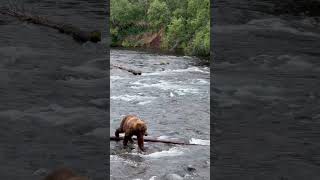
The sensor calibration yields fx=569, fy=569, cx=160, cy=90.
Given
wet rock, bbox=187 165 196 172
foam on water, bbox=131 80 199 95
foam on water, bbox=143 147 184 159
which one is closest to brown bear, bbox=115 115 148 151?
foam on water, bbox=143 147 184 159

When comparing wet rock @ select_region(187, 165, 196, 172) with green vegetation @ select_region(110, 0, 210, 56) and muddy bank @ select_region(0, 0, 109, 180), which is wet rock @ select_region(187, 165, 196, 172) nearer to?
muddy bank @ select_region(0, 0, 109, 180)

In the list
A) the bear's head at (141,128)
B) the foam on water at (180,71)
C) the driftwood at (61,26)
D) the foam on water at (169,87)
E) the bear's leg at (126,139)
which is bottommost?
A: the foam on water at (180,71)

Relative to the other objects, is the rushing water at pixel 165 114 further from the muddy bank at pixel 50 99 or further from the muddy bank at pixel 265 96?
the muddy bank at pixel 50 99

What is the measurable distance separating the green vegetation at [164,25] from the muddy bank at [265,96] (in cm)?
1500

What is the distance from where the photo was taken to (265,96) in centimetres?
1327

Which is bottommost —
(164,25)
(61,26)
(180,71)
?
(180,71)

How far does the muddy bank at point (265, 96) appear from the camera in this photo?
9.03 m

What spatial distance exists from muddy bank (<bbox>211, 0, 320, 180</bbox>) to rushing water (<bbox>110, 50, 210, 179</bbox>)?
0.52 m

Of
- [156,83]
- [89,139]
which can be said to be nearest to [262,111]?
[89,139]

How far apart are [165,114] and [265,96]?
8.51 feet

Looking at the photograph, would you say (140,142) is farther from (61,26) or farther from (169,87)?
(169,87)

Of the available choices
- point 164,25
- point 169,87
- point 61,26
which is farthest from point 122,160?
point 164,25

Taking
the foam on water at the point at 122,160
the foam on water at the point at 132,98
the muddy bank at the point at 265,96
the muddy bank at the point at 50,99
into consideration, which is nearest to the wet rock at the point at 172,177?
Answer: the muddy bank at the point at 265,96

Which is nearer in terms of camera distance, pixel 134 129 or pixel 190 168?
pixel 190 168
